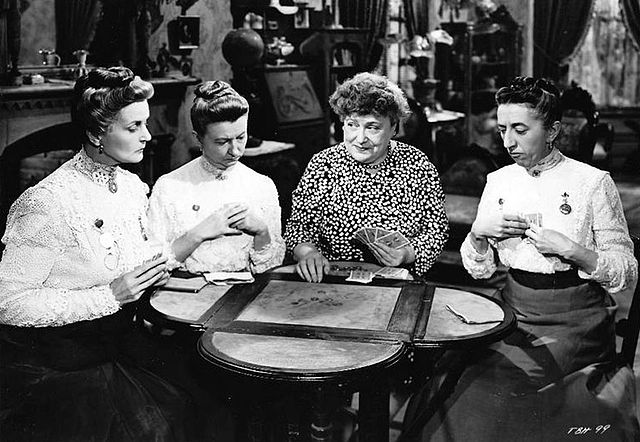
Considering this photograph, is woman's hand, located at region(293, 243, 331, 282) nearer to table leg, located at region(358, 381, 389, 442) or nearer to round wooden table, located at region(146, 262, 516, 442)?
round wooden table, located at region(146, 262, 516, 442)

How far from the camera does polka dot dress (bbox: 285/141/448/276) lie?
3.32 m

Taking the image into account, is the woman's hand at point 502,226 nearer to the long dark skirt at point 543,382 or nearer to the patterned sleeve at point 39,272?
the long dark skirt at point 543,382

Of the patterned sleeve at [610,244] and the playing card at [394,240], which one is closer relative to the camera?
the patterned sleeve at [610,244]

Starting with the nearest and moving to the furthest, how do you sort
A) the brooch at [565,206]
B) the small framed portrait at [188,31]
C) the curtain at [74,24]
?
the brooch at [565,206]
the curtain at [74,24]
the small framed portrait at [188,31]

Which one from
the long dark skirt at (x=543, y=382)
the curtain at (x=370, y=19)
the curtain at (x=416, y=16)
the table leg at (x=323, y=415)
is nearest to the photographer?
the table leg at (x=323, y=415)

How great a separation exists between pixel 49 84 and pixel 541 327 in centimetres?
350

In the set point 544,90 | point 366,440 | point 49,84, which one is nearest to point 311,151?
point 49,84

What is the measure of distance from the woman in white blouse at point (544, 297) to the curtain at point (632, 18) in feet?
27.5

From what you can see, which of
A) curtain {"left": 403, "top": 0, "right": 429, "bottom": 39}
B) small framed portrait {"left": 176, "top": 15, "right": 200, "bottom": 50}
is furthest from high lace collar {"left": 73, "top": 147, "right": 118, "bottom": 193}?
curtain {"left": 403, "top": 0, "right": 429, "bottom": 39}

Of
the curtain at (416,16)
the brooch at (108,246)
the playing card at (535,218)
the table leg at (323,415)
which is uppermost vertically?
the curtain at (416,16)

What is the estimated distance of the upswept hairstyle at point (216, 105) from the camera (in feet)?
9.69

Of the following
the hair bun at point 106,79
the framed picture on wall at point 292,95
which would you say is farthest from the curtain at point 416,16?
the hair bun at point 106,79

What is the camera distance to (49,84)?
16.3 feet

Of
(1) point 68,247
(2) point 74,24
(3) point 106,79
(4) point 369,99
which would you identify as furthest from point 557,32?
(1) point 68,247
